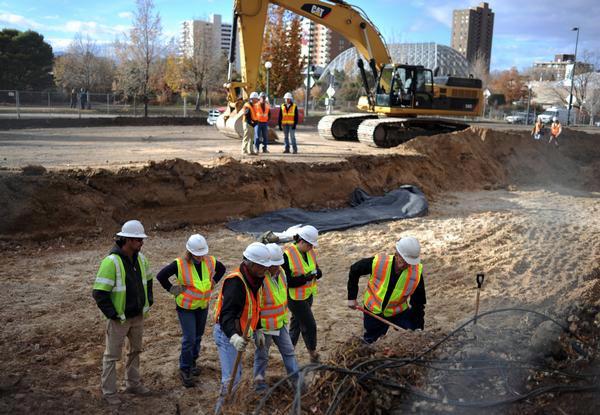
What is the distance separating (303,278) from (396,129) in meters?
15.5

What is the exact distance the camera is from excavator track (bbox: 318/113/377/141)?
71.1ft

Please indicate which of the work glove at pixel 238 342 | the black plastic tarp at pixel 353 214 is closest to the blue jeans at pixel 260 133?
the black plastic tarp at pixel 353 214

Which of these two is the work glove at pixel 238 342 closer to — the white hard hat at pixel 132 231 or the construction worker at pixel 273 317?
the construction worker at pixel 273 317

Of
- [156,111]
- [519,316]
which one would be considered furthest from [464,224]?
[156,111]

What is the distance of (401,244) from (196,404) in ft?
8.46

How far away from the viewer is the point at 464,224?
14211mm

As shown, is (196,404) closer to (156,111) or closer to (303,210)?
(303,210)

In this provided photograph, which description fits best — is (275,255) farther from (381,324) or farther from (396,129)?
(396,129)

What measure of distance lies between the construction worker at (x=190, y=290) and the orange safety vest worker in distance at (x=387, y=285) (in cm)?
171

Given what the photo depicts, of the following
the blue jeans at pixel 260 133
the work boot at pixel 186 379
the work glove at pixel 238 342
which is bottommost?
the work boot at pixel 186 379

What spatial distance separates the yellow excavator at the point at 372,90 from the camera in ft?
57.3

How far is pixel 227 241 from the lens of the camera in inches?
485

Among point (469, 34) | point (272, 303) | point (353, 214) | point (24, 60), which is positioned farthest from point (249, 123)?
point (469, 34)

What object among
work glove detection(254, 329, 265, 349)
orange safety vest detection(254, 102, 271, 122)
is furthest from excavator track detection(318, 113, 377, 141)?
work glove detection(254, 329, 265, 349)
